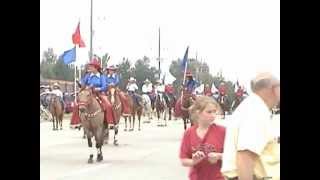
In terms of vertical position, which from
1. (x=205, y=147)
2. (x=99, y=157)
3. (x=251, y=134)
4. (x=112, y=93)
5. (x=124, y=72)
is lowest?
(x=99, y=157)

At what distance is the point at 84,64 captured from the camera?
3783 millimetres

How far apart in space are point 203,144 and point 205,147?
0.02 meters

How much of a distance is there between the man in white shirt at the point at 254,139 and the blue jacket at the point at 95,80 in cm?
94

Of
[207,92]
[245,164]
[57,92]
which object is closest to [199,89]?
[207,92]

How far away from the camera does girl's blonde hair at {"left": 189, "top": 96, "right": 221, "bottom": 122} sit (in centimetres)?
357

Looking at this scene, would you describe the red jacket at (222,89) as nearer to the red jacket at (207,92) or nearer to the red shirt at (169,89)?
the red jacket at (207,92)

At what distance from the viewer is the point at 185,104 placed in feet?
11.9

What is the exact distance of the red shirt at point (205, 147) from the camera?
3484mm

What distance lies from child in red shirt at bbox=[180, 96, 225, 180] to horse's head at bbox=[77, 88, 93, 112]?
712mm

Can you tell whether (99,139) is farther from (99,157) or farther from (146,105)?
(146,105)

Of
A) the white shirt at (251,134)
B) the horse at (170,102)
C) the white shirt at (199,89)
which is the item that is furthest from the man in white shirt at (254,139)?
the horse at (170,102)

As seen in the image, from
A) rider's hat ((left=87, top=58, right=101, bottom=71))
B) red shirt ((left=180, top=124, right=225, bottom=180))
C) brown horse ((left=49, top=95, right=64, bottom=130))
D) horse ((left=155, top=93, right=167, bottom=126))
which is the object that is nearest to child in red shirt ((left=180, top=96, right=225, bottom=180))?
red shirt ((left=180, top=124, right=225, bottom=180))
